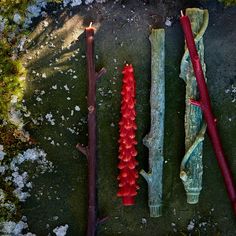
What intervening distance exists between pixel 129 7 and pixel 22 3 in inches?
37.4

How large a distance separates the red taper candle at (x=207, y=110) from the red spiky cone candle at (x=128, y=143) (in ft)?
1.78

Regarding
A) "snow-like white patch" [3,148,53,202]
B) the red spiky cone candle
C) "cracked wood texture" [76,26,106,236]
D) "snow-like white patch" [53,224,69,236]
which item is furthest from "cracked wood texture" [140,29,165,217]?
"snow-like white patch" [3,148,53,202]

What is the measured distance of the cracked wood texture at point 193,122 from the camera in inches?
193

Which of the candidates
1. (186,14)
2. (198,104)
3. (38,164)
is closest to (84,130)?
(38,164)

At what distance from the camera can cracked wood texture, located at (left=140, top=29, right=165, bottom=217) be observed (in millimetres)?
4953

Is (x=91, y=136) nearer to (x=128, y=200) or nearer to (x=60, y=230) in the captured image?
(x=128, y=200)

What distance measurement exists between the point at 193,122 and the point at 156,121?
324 millimetres

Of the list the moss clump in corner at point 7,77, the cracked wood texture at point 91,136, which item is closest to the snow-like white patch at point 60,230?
the cracked wood texture at point 91,136

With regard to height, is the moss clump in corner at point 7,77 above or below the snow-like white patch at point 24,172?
above

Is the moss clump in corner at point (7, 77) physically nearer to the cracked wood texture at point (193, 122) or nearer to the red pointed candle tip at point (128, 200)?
the red pointed candle tip at point (128, 200)

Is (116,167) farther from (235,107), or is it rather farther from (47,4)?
(47,4)

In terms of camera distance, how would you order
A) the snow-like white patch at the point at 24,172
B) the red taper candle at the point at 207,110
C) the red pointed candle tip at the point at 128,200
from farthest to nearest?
the snow-like white patch at the point at 24,172 < the red pointed candle tip at the point at 128,200 < the red taper candle at the point at 207,110

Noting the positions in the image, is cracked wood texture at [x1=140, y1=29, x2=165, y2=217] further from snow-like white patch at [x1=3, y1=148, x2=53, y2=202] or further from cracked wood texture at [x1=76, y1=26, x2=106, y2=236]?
snow-like white patch at [x1=3, y1=148, x2=53, y2=202]

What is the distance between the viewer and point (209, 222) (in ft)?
16.8
